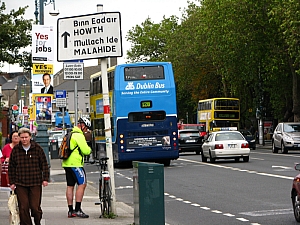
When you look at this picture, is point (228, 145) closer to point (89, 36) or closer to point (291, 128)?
point (291, 128)

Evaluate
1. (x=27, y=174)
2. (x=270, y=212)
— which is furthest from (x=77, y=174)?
(x=270, y=212)

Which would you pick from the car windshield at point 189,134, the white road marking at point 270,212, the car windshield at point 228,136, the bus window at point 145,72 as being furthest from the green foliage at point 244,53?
the white road marking at point 270,212

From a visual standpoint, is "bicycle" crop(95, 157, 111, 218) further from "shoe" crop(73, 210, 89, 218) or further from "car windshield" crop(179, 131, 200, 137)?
"car windshield" crop(179, 131, 200, 137)

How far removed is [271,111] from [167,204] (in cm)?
6115

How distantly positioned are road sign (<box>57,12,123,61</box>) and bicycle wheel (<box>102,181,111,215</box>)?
2.35m

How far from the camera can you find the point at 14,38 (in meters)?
30.2

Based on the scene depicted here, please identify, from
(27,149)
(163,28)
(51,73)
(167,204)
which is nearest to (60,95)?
(51,73)

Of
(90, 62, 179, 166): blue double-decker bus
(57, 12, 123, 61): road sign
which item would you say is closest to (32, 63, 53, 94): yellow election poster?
(57, 12, 123, 61): road sign

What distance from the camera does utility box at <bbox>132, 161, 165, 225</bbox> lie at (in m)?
10.7

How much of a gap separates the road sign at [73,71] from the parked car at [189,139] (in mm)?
22006

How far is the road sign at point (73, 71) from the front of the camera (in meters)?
24.9

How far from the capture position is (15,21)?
101 ft

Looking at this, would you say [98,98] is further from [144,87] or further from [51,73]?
[51,73]

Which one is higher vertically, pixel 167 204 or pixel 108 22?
pixel 108 22
